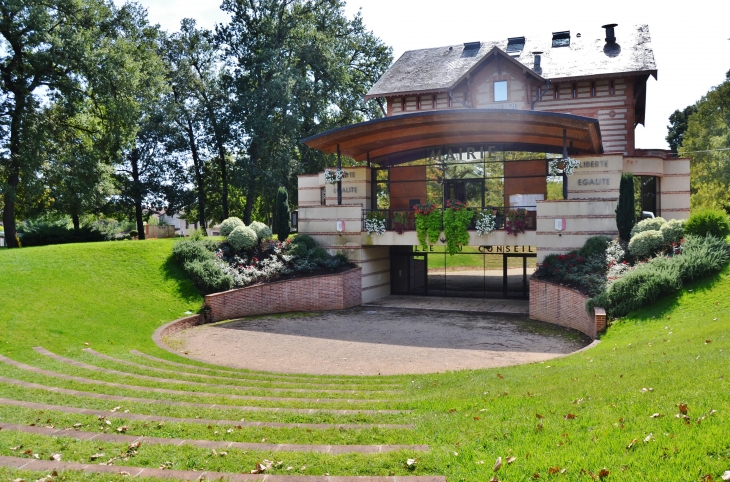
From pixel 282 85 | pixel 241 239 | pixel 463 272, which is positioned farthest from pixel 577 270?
pixel 282 85

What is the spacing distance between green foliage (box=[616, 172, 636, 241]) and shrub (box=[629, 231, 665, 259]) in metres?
2.17

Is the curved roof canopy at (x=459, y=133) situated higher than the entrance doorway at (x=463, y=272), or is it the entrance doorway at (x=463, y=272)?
the curved roof canopy at (x=459, y=133)

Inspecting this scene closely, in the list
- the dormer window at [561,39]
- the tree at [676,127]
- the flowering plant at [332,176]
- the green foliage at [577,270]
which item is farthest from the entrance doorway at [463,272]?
the tree at [676,127]

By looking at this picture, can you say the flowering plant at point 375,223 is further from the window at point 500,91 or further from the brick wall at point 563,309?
the window at point 500,91

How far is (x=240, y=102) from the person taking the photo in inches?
1476

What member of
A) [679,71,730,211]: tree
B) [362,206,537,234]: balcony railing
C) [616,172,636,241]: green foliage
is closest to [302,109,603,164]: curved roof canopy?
[616,172,636,241]: green foliage

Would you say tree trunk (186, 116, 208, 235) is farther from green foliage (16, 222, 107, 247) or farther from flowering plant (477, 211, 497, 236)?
flowering plant (477, 211, 497, 236)

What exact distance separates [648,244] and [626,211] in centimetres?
263

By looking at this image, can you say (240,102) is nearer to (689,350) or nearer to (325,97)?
(325,97)

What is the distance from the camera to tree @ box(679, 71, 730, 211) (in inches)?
1615

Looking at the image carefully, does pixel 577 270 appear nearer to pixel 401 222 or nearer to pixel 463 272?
pixel 401 222

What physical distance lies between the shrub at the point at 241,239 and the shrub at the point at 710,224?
16.4 meters

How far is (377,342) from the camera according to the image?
16.3 m

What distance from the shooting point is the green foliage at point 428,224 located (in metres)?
23.1
